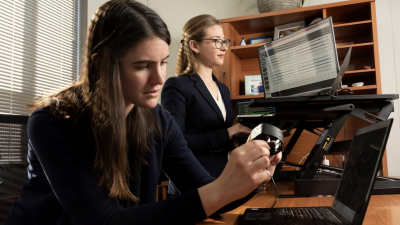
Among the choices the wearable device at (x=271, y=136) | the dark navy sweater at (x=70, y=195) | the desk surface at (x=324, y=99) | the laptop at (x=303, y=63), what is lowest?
the dark navy sweater at (x=70, y=195)

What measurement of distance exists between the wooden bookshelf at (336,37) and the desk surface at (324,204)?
68.2 inches

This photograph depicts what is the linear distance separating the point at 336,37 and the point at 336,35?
0.07m

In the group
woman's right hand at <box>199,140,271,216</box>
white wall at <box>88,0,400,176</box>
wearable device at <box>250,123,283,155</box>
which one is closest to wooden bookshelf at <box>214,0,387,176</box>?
white wall at <box>88,0,400,176</box>

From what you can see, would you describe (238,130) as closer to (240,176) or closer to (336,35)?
(240,176)

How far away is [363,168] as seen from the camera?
0.64m

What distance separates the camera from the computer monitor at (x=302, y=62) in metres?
1.26

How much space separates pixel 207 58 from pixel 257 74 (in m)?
1.44

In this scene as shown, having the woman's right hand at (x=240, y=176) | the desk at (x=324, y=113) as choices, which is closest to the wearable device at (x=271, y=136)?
the woman's right hand at (x=240, y=176)

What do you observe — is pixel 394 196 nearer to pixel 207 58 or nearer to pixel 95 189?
pixel 95 189

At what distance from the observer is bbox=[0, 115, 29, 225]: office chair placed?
1011 mm

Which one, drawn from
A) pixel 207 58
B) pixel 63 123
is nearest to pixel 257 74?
pixel 207 58

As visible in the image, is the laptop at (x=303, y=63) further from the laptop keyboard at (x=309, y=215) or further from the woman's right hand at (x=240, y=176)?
the woman's right hand at (x=240, y=176)

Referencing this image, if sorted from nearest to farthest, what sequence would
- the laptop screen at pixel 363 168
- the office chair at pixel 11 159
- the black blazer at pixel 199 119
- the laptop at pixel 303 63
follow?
the laptop screen at pixel 363 168
the office chair at pixel 11 159
the laptop at pixel 303 63
the black blazer at pixel 199 119

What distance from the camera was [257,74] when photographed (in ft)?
10.7
